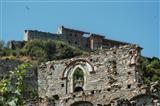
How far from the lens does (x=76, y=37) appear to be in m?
103

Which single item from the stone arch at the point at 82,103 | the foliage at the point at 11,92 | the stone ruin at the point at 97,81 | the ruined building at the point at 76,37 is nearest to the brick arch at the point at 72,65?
the stone ruin at the point at 97,81

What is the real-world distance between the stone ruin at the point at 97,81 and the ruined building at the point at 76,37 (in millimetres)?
60619

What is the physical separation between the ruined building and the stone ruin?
6062 centimetres

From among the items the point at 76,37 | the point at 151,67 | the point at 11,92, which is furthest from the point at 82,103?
the point at 76,37

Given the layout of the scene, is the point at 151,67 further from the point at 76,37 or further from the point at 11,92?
the point at 11,92

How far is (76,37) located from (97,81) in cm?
6921

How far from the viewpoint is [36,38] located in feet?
321

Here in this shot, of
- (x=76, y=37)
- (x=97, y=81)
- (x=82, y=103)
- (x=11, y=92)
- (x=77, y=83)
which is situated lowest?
(x=11, y=92)

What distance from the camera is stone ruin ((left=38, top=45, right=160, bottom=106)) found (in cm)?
2856

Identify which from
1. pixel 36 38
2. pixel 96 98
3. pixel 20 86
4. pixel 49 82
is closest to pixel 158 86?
pixel 96 98

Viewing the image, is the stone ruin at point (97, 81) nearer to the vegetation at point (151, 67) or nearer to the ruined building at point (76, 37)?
the vegetation at point (151, 67)

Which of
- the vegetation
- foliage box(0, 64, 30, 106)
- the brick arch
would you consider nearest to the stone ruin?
the brick arch

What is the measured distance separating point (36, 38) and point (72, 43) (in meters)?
5.63

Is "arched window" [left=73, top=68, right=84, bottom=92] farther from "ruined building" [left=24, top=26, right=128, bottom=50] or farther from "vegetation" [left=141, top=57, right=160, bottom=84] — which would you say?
"ruined building" [left=24, top=26, right=128, bottom=50]
